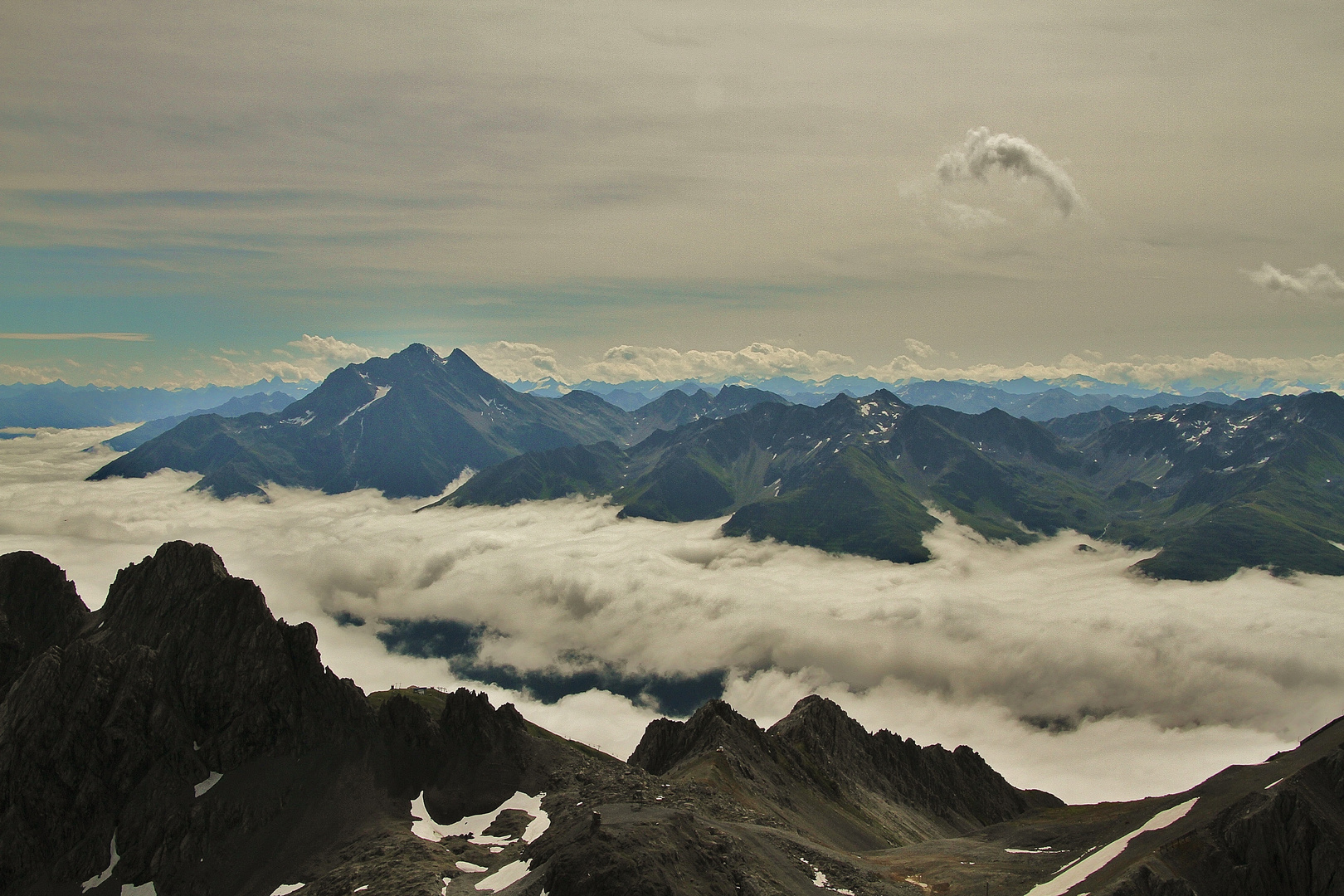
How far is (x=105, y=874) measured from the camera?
10119 centimetres

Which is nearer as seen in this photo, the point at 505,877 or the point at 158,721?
the point at 505,877

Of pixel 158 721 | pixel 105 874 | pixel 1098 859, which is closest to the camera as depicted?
pixel 1098 859

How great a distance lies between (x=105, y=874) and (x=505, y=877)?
66.6 meters

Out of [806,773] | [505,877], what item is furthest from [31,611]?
[806,773]

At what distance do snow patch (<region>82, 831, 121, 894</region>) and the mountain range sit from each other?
332 mm

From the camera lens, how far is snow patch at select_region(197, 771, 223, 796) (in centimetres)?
11125

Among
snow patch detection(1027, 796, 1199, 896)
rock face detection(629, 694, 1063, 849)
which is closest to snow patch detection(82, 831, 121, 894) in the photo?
rock face detection(629, 694, 1063, 849)

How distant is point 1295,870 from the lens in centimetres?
8169

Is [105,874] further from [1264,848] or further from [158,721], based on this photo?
[1264,848]

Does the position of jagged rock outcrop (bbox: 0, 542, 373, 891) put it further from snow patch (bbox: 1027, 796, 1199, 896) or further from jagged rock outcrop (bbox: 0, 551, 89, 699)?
snow patch (bbox: 1027, 796, 1199, 896)

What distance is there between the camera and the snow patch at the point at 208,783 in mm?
111250

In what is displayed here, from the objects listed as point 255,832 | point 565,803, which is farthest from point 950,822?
point 255,832

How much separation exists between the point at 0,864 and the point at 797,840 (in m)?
118

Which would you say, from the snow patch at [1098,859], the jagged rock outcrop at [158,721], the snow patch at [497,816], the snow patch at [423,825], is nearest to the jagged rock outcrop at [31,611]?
the jagged rock outcrop at [158,721]
